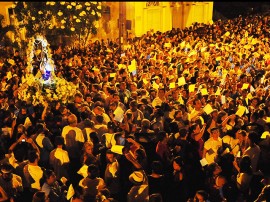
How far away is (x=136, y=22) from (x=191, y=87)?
51.5 feet

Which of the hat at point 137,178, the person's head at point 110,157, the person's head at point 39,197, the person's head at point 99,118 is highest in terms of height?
the person's head at point 99,118

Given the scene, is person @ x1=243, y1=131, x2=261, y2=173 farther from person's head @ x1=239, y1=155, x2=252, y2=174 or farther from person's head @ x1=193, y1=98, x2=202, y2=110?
person's head @ x1=193, y1=98, x2=202, y2=110

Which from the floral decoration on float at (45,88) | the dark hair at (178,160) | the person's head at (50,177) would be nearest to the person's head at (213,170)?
the dark hair at (178,160)

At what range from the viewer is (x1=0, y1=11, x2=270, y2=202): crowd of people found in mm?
5836

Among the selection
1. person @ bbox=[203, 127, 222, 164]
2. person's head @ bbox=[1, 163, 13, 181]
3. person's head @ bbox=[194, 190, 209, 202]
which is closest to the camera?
person's head @ bbox=[194, 190, 209, 202]

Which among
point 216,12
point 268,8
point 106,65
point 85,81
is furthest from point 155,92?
point 268,8

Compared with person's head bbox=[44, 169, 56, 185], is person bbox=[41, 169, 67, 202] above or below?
below

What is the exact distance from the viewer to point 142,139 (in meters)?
7.64

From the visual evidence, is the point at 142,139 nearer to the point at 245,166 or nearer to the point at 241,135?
the point at 241,135

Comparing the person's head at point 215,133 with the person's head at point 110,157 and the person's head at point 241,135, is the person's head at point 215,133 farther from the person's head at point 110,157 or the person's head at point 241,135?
the person's head at point 110,157

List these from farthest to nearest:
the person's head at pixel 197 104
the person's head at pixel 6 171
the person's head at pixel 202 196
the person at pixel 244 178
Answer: the person's head at pixel 197 104 → the person at pixel 244 178 → the person's head at pixel 6 171 → the person's head at pixel 202 196

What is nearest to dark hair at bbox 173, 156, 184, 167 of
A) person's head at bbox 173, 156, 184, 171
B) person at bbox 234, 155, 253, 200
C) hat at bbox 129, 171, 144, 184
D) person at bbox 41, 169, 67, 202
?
person's head at bbox 173, 156, 184, 171

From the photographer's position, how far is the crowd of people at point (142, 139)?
5.84 metres

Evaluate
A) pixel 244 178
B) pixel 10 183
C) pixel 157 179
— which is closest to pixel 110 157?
pixel 157 179
